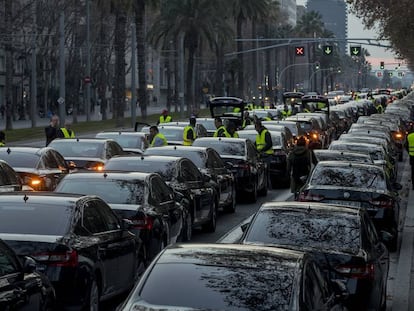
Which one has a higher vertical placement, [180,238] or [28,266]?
[28,266]

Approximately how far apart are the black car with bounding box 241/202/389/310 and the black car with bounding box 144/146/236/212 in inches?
397

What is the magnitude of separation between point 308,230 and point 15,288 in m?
3.88

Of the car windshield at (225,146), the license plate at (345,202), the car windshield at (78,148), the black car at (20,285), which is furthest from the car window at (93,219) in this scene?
the car windshield at (225,146)

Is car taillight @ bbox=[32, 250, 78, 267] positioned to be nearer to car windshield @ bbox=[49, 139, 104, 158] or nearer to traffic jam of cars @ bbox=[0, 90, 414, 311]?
traffic jam of cars @ bbox=[0, 90, 414, 311]

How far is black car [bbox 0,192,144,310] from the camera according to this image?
10.9 metres

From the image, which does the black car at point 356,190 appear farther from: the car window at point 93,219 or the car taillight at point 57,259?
the car taillight at point 57,259

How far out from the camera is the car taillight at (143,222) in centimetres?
1461

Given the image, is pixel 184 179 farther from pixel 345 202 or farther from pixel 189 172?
pixel 345 202

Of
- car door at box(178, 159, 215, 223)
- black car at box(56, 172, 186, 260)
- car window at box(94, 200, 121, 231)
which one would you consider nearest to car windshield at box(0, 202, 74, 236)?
car window at box(94, 200, 121, 231)

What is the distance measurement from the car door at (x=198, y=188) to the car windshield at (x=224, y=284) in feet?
37.5

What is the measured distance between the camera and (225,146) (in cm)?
2702

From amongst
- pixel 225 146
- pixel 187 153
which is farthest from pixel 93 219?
pixel 225 146

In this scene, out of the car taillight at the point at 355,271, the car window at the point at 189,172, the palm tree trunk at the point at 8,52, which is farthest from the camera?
the palm tree trunk at the point at 8,52

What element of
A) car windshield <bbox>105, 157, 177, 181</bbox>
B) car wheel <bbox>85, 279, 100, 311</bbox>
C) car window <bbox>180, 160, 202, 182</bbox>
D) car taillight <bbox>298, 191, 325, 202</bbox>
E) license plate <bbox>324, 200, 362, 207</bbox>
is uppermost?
car windshield <bbox>105, 157, 177, 181</bbox>
